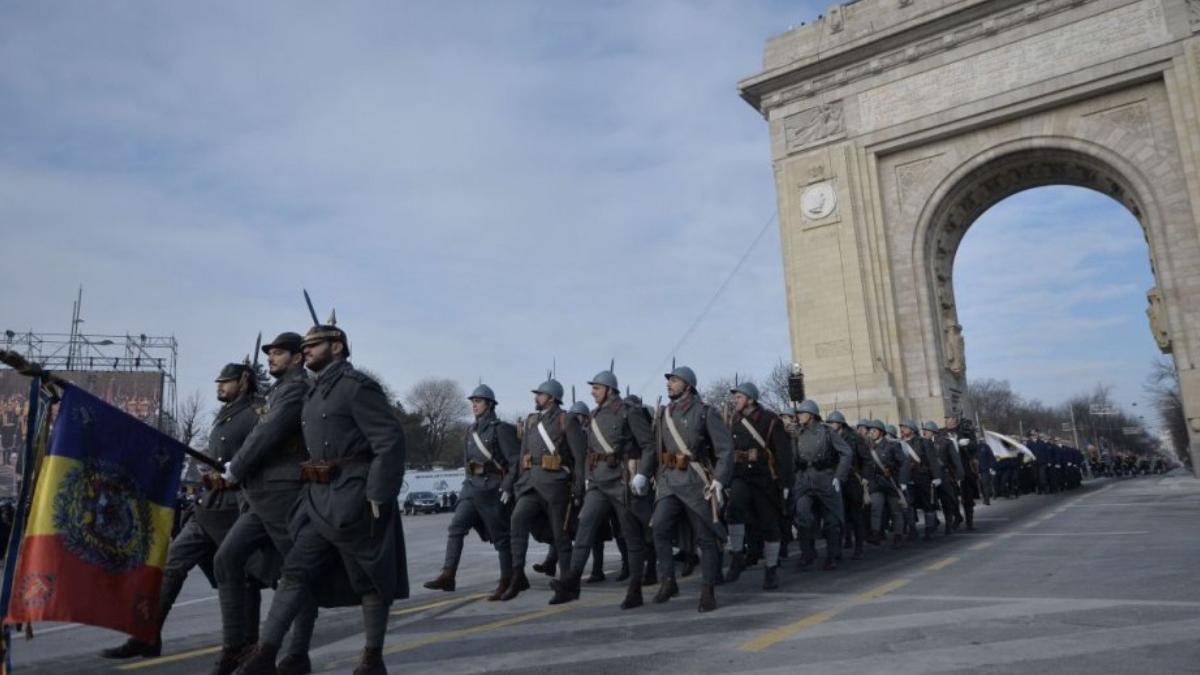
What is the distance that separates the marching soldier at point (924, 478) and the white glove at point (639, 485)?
286 inches

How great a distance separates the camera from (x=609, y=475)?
25.5 feet

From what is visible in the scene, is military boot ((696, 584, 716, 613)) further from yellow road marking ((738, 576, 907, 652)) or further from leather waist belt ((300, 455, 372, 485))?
leather waist belt ((300, 455, 372, 485))

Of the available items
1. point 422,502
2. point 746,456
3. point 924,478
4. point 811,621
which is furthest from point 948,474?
point 422,502

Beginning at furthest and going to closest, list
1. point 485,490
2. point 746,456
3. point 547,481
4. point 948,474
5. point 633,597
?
point 948,474, point 746,456, point 485,490, point 547,481, point 633,597

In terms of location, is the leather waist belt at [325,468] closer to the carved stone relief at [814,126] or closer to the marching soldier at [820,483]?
the marching soldier at [820,483]

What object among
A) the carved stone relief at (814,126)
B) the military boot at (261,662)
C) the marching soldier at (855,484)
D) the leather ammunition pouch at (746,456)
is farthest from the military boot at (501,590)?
the carved stone relief at (814,126)

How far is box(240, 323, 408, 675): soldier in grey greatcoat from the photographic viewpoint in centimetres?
456

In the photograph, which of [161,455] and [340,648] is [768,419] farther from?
[161,455]

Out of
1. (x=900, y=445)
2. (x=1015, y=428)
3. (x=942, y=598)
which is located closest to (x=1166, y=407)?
(x=1015, y=428)

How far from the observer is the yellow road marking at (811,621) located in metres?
5.12

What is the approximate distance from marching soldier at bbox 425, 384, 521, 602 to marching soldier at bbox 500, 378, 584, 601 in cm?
25

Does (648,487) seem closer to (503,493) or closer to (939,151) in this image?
(503,493)

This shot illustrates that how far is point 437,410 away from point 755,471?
7221cm

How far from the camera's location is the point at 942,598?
21.6 feet
